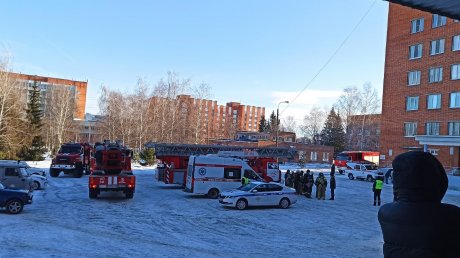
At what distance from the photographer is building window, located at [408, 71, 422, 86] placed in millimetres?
51594

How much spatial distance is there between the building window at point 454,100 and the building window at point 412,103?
467 centimetres

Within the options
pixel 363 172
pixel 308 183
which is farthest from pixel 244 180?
pixel 363 172

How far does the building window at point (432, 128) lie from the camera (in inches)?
1932

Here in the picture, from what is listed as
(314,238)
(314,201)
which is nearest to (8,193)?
(314,238)

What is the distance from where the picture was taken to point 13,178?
20.9 metres

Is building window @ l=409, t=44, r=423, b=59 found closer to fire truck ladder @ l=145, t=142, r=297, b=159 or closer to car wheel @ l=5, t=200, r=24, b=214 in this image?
fire truck ladder @ l=145, t=142, r=297, b=159

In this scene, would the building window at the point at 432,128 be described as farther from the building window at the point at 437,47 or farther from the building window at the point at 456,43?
the building window at the point at 456,43

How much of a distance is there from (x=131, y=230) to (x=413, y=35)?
47.0 meters

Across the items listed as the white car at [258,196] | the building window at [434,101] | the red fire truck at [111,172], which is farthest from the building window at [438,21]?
the red fire truck at [111,172]

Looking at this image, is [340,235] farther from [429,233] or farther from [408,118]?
[408,118]

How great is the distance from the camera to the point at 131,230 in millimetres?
14703

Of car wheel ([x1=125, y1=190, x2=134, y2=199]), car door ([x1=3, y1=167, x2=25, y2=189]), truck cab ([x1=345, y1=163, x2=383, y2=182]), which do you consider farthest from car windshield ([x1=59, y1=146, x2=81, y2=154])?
truck cab ([x1=345, y1=163, x2=383, y2=182])

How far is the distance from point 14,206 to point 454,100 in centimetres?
4383

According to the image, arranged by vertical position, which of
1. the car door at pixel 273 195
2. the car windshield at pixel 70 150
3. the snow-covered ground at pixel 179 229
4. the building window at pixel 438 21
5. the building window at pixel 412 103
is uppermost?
the building window at pixel 438 21
